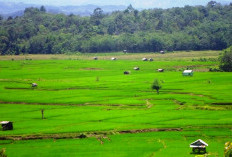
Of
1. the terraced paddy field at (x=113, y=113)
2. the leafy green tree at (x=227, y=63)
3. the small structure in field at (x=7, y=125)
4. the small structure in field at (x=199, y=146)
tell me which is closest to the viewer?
the small structure in field at (x=199, y=146)

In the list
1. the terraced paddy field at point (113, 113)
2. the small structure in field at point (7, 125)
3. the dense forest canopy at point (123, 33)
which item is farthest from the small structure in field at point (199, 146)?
the dense forest canopy at point (123, 33)

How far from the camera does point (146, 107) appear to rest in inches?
2421

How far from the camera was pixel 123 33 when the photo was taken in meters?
178

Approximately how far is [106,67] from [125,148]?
6905 cm

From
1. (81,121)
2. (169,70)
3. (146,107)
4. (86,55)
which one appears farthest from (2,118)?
(86,55)

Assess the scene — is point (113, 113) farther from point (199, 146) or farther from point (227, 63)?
point (227, 63)

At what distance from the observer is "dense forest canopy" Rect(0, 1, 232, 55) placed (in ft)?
498

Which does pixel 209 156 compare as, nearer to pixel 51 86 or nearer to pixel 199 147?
pixel 199 147

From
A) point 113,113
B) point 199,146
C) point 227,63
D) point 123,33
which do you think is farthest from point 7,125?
point 123,33

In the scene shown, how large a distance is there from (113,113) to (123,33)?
12223 cm

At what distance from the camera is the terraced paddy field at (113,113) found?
145 ft

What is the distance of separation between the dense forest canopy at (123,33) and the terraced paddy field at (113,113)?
53.0 metres

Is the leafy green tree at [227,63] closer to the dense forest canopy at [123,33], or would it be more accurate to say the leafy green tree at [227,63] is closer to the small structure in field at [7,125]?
the dense forest canopy at [123,33]

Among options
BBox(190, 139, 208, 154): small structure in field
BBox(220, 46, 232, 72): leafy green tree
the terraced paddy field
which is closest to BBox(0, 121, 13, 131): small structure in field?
the terraced paddy field
